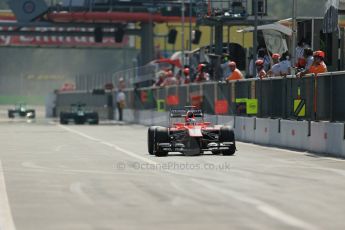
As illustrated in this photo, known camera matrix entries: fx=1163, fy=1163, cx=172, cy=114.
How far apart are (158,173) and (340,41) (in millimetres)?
14717

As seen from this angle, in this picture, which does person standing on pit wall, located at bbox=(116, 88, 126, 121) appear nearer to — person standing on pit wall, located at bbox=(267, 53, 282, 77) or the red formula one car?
person standing on pit wall, located at bbox=(267, 53, 282, 77)

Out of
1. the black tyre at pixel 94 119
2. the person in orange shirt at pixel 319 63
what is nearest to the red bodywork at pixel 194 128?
the person in orange shirt at pixel 319 63

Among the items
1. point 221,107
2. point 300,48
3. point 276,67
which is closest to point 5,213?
point 276,67

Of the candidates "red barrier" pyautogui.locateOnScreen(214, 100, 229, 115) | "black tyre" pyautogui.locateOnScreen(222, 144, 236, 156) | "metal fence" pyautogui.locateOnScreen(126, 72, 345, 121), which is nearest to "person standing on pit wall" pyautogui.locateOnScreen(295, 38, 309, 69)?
"metal fence" pyautogui.locateOnScreen(126, 72, 345, 121)

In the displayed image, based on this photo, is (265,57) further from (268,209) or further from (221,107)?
(268,209)

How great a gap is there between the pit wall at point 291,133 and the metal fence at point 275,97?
0.20 metres

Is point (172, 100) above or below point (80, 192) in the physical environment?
above

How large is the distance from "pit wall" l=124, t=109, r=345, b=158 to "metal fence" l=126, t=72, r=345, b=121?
0.64 feet

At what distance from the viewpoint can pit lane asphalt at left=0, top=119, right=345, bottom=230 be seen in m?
10.8

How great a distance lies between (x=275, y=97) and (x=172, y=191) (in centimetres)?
1552

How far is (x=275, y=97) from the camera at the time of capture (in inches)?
1159

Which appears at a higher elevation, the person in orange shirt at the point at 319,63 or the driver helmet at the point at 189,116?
the person in orange shirt at the point at 319,63

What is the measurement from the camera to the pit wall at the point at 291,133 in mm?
23750

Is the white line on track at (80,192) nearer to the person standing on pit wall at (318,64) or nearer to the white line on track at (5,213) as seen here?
the white line on track at (5,213)
